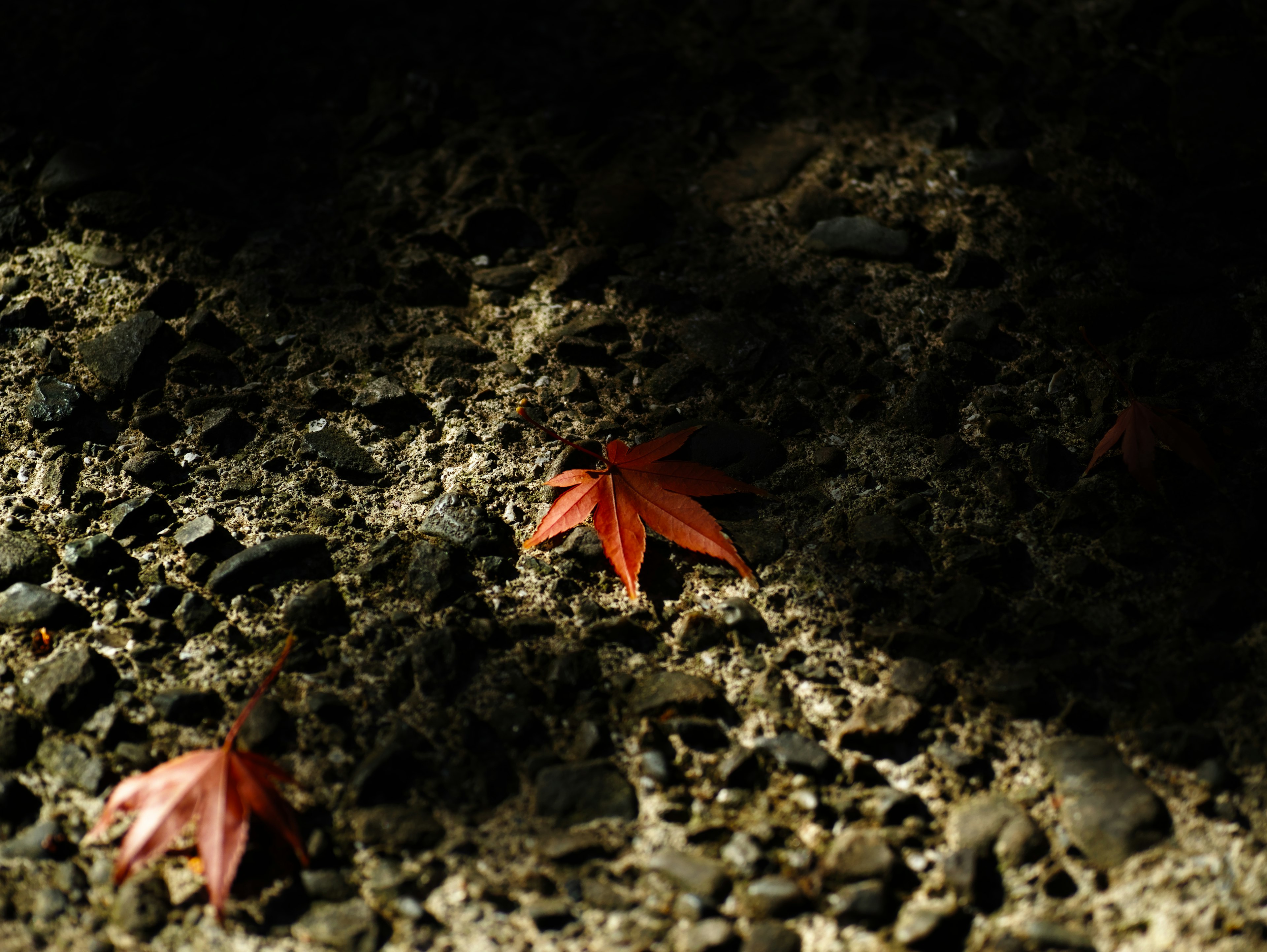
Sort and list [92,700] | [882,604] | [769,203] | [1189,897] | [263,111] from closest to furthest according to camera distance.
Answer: [1189,897] < [92,700] < [882,604] < [769,203] < [263,111]

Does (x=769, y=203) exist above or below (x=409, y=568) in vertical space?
above

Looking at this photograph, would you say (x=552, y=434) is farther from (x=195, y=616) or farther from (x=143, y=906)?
(x=143, y=906)

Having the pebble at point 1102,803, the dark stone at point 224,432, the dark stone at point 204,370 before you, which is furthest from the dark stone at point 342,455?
Answer: the pebble at point 1102,803

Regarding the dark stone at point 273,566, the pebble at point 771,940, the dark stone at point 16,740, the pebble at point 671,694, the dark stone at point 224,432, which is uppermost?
the dark stone at point 224,432

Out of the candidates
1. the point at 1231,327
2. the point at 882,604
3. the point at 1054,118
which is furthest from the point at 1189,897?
the point at 1054,118

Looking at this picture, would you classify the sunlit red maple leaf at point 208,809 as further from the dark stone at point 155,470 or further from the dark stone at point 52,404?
the dark stone at point 52,404

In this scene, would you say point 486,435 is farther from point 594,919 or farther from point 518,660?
point 594,919
